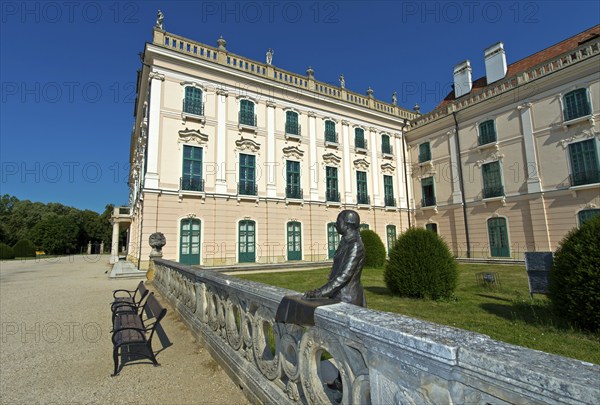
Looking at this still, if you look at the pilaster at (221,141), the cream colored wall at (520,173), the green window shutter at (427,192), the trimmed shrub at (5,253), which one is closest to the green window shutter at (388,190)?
the green window shutter at (427,192)

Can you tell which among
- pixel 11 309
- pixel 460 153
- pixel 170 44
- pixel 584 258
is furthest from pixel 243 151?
pixel 584 258

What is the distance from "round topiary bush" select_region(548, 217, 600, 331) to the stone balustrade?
4.55 metres

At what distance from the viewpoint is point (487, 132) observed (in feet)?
68.8

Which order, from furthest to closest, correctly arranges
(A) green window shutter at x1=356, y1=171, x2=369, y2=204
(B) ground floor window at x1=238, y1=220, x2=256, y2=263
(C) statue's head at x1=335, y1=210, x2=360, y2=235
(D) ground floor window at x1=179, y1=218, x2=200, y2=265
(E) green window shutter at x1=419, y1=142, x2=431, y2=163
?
(E) green window shutter at x1=419, y1=142, x2=431, y2=163, (A) green window shutter at x1=356, y1=171, x2=369, y2=204, (B) ground floor window at x1=238, y1=220, x2=256, y2=263, (D) ground floor window at x1=179, y1=218, x2=200, y2=265, (C) statue's head at x1=335, y1=210, x2=360, y2=235

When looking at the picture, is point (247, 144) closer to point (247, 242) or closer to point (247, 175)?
point (247, 175)

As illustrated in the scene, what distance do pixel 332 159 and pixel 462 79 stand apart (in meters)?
13.4

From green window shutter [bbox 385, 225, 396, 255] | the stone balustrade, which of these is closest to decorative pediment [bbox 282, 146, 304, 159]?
green window shutter [bbox 385, 225, 396, 255]

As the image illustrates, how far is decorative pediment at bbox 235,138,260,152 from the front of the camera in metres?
19.3

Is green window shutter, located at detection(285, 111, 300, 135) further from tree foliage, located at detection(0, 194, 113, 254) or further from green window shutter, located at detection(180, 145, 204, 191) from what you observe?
tree foliage, located at detection(0, 194, 113, 254)

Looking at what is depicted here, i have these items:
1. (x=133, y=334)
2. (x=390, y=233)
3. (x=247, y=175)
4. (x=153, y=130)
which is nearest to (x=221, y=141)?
(x=247, y=175)

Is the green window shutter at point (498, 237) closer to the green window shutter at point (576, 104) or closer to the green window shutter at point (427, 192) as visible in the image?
the green window shutter at point (427, 192)

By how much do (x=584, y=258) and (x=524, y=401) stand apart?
5.38m

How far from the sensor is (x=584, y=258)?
4.87 metres

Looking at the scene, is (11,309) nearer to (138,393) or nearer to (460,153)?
(138,393)
